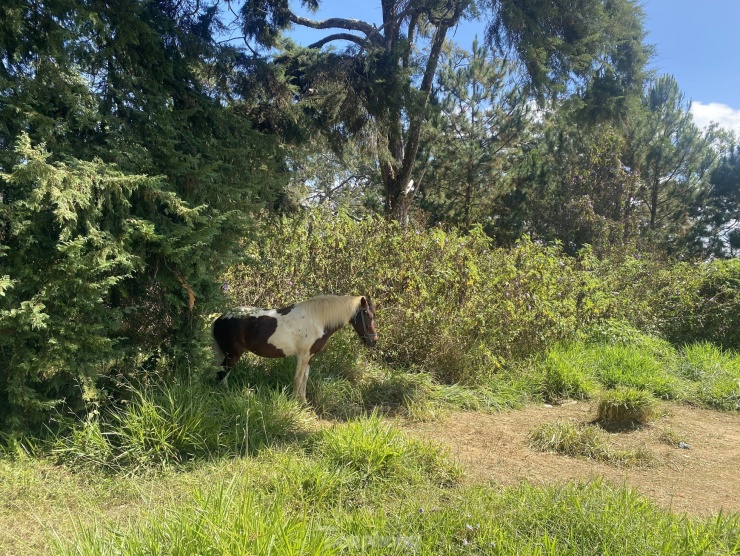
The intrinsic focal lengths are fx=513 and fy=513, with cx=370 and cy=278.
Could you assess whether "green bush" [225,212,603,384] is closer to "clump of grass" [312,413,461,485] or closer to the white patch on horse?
the white patch on horse

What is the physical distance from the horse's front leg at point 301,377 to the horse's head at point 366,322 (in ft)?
1.95

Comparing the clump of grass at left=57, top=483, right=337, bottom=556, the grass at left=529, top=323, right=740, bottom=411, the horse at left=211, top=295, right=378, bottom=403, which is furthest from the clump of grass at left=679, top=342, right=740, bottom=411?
the clump of grass at left=57, top=483, right=337, bottom=556

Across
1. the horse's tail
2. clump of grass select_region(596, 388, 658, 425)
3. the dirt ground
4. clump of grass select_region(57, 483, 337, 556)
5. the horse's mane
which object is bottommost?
the dirt ground

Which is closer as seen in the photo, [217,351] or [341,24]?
[217,351]

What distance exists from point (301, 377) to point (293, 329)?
0.52 m

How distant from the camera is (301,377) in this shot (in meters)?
5.29

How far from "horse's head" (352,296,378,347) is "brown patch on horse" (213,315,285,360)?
0.84 metres

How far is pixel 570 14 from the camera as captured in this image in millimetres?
6770

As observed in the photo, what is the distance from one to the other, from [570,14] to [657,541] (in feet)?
21.2

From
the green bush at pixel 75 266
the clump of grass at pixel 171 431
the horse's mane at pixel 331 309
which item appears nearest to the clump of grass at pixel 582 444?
the horse's mane at pixel 331 309

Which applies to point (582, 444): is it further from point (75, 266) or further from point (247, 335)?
point (75, 266)

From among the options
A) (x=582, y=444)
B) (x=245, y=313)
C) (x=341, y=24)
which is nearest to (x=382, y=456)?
(x=582, y=444)

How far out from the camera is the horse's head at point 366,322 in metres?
5.30

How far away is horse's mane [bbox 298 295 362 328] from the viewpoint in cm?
525
